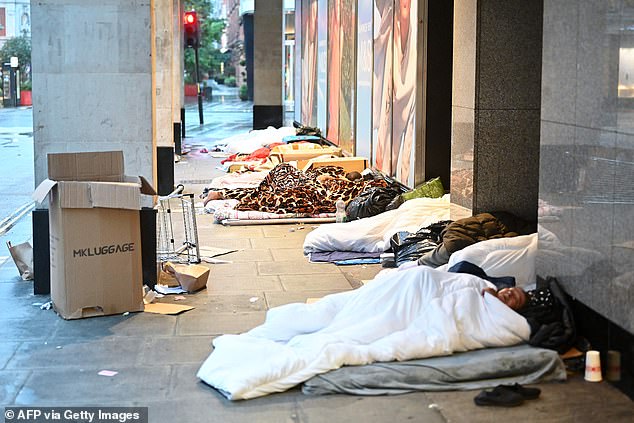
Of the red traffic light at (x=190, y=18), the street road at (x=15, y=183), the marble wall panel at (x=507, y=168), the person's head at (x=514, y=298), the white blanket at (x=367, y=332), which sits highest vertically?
the red traffic light at (x=190, y=18)

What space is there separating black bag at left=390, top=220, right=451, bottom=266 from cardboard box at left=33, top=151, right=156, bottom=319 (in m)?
2.52

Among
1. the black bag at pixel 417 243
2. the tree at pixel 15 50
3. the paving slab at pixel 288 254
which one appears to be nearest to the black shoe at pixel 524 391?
the black bag at pixel 417 243

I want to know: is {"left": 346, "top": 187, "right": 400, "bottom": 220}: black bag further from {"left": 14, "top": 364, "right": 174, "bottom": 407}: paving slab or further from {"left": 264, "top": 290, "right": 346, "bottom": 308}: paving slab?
{"left": 14, "top": 364, "right": 174, "bottom": 407}: paving slab

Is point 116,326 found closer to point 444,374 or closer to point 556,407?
point 444,374

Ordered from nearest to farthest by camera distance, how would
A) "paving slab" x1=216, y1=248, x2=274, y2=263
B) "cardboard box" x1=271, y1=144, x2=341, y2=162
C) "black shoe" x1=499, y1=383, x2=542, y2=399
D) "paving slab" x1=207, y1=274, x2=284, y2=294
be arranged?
1. "black shoe" x1=499, y1=383, x2=542, y2=399
2. "paving slab" x1=207, y1=274, x2=284, y2=294
3. "paving slab" x1=216, y1=248, x2=274, y2=263
4. "cardboard box" x1=271, y1=144, x2=341, y2=162

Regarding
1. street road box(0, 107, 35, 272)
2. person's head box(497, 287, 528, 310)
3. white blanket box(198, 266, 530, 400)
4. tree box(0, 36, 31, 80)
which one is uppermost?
tree box(0, 36, 31, 80)

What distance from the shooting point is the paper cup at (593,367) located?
5.81 m

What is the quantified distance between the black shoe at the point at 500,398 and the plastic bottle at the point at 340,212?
6.46 meters

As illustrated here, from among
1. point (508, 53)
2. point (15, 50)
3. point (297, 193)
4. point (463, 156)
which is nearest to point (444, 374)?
point (463, 156)

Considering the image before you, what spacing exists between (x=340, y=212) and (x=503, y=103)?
373cm

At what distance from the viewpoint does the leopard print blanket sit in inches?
508

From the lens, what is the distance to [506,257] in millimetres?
7430

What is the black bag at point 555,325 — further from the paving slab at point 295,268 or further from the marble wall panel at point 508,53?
the paving slab at point 295,268

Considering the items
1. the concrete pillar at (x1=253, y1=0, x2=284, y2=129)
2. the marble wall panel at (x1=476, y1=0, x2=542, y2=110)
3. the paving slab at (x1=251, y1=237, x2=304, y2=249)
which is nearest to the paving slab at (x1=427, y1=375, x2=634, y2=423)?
the marble wall panel at (x1=476, y1=0, x2=542, y2=110)
